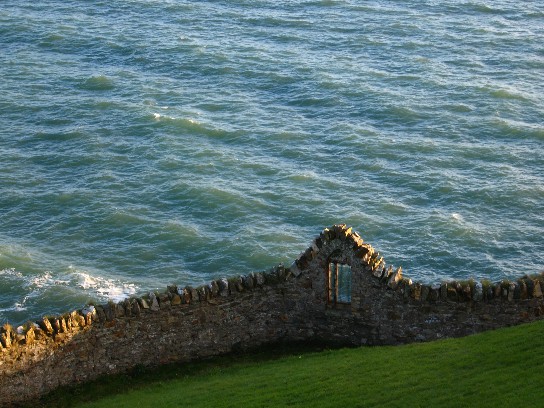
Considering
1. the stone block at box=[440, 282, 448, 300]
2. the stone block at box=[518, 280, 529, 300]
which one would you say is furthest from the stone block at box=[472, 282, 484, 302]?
the stone block at box=[518, 280, 529, 300]

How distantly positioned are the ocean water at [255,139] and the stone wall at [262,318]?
1257cm

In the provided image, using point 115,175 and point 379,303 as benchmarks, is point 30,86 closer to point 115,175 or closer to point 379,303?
point 115,175

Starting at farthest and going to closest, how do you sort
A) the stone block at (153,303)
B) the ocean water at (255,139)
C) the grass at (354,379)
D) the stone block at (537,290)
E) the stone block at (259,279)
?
the ocean water at (255,139) < the stone block at (259,279) < the stone block at (153,303) < the stone block at (537,290) < the grass at (354,379)

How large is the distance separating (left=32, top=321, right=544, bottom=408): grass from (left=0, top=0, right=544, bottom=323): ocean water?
13462 mm

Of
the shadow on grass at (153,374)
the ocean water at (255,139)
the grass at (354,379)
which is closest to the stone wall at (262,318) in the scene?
the shadow on grass at (153,374)

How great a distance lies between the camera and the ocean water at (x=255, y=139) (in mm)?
51250

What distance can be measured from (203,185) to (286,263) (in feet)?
36.8

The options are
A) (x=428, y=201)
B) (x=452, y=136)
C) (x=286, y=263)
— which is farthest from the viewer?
(x=452, y=136)

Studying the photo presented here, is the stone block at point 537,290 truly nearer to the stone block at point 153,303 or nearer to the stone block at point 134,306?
the stone block at point 153,303

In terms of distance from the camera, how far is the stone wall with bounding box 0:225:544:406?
105ft

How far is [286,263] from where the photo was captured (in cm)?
4962

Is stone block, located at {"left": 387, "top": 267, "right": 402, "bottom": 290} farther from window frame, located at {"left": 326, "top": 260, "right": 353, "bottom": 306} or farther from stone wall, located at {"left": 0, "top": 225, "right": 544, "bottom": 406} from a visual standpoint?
window frame, located at {"left": 326, "top": 260, "right": 353, "bottom": 306}

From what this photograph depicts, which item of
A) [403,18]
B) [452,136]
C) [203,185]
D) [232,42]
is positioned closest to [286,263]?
[203,185]

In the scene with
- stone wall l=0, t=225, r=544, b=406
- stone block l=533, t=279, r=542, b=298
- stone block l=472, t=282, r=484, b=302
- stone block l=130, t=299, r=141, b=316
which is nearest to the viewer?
stone wall l=0, t=225, r=544, b=406
